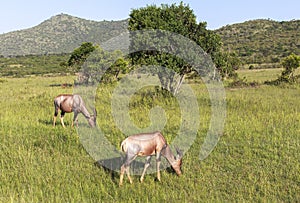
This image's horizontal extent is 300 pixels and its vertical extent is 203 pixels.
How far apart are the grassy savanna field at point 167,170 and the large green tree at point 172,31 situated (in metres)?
4.83

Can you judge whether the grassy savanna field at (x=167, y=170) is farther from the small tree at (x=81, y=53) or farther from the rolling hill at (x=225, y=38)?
the rolling hill at (x=225, y=38)

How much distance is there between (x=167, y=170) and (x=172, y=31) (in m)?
11.1

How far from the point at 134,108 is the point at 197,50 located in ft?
16.4

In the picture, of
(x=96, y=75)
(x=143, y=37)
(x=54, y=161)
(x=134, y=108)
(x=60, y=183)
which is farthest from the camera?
(x=96, y=75)

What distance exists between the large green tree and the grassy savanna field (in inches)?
190

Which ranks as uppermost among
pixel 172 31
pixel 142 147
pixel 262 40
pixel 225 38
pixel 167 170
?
pixel 225 38

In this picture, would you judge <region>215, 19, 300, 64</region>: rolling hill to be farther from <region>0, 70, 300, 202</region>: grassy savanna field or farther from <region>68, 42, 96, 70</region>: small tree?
<region>0, 70, 300, 202</region>: grassy savanna field

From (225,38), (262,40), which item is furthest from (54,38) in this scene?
(262,40)

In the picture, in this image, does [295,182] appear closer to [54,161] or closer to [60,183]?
[60,183]

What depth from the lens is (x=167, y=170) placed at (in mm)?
7625

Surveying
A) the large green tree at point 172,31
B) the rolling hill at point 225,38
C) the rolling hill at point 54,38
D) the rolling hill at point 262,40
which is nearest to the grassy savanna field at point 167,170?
the large green tree at point 172,31

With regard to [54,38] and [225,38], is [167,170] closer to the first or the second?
Result: [225,38]

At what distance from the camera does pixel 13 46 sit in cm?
17212

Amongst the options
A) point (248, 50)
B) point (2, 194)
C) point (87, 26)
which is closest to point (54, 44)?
point (87, 26)
